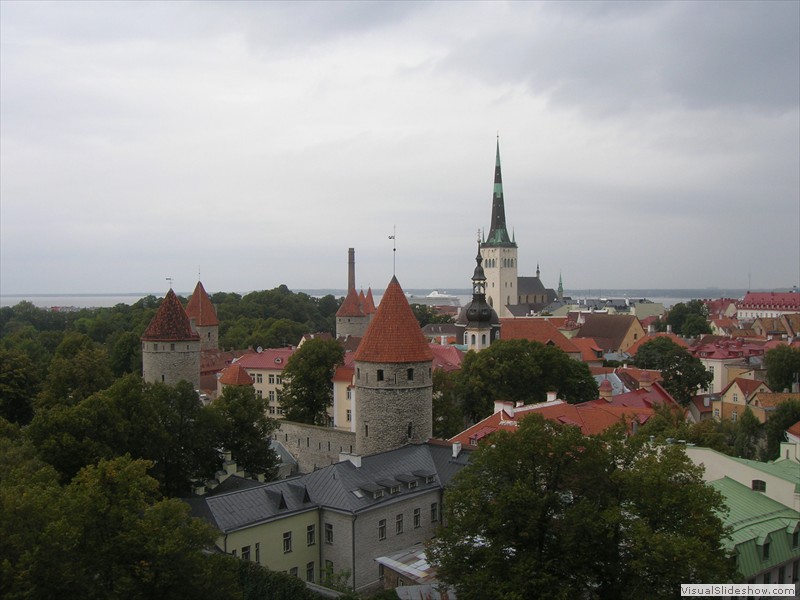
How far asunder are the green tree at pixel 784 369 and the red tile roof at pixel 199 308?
4455 centimetres

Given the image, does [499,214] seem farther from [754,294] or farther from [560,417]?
[560,417]

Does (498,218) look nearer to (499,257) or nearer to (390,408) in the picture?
(499,257)

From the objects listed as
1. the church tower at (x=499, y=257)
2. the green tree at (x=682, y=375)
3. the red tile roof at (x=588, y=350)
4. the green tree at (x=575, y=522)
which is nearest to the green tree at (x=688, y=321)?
the church tower at (x=499, y=257)

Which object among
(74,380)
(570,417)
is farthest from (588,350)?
(74,380)

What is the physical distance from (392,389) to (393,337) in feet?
6.96

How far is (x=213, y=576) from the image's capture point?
16703 millimetres

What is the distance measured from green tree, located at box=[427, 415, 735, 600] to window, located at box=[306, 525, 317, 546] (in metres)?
6.53

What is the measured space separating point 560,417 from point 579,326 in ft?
201

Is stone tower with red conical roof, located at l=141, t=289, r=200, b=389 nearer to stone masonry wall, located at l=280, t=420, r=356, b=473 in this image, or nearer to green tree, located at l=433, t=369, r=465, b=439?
stone masonry wall, located at l=280, t=420, r=356, b=473

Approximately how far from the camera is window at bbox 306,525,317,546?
78.2 feet

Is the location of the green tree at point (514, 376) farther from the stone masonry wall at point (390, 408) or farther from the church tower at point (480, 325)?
the church tower at point (480, 325)

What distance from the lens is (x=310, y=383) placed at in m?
44.2

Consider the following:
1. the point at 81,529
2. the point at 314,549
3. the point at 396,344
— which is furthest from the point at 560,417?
the point at 81,529

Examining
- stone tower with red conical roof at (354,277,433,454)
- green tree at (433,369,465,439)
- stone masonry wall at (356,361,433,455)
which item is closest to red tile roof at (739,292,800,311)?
green tree at (433,369,465,439)
